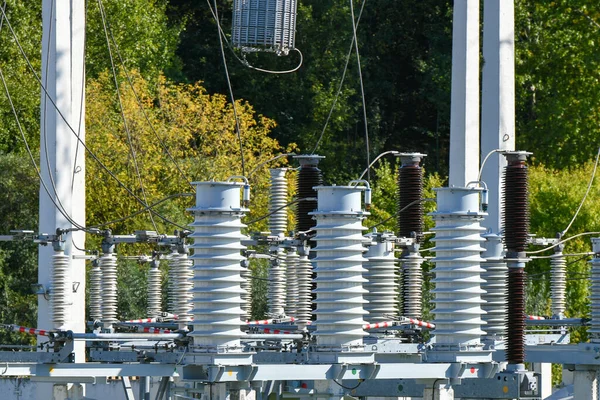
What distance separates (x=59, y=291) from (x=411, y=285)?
3451 millimetres

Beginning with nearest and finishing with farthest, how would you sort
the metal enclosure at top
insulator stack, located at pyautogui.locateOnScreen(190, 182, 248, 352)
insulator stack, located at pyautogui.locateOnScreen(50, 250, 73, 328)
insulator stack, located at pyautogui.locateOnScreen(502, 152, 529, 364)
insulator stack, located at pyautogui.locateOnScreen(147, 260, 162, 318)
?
insulator stack, located at pyautogui.locateOnScreen(190, 182, 248, 352) → insulator stack, located at pyautogui.locateOnScreen(502, 152, 529, 364) → insulator stack, located at pyautogui.locateOnScreen(50, 250, 73, 328) → the metal enclosure at top → insulator stack, located at pyautogui.locateOnScreen(147, 260, 162, 318)

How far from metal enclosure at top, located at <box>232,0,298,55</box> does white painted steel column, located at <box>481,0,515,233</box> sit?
7.39 ft

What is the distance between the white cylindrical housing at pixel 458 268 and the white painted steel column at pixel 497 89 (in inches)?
136

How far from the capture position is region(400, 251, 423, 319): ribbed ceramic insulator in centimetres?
1329

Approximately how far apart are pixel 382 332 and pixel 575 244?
52.7 ft

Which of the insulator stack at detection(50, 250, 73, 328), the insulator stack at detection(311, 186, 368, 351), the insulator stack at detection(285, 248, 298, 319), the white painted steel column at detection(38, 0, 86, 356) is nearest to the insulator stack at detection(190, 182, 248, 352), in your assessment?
the insulator stack at detection(311, 186, 368, 351)

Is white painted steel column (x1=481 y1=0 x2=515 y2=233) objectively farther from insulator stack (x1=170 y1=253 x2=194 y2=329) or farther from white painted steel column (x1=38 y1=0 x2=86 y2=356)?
white painted steel column (x1=38 y1=0 x2=86 y2=356)

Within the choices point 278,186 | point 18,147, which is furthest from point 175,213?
point 278,186

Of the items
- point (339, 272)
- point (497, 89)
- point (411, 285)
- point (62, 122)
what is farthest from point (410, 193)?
point (62, 122)

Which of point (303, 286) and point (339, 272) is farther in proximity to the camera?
point (303, 286)

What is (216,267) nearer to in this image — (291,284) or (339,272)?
(339,272)

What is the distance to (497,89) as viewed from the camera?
45.1ft

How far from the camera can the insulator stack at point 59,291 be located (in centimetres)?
1408

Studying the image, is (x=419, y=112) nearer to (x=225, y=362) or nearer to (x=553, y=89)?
(x=553, y=89)
